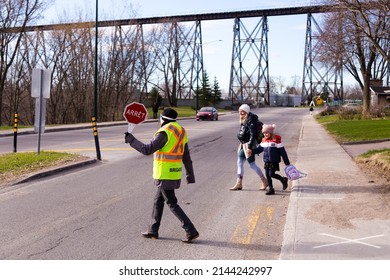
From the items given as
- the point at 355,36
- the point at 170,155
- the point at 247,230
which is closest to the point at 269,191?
the point at 247,230

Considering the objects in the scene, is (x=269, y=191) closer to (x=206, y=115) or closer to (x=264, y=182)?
(x=264, y=182)

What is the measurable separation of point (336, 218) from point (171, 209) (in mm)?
2537

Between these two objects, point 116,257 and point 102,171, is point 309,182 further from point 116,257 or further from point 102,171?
point 116,257

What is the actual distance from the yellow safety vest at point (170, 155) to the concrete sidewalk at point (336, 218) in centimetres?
160

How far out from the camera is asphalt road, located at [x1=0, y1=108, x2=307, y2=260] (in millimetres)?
6016

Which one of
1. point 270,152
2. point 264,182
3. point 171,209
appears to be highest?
point 270,152

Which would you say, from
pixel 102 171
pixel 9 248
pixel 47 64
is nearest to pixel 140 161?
pixel 102 171

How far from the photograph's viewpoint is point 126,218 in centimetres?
772

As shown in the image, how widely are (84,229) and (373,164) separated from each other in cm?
855

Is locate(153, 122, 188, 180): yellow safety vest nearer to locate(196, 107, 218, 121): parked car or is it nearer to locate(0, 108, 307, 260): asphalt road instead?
locate(0, 108, 307, 260): asphalt road

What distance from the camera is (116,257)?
569cm

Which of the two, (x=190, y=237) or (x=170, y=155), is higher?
(x=170, y=155)

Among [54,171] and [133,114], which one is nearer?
[133,114]

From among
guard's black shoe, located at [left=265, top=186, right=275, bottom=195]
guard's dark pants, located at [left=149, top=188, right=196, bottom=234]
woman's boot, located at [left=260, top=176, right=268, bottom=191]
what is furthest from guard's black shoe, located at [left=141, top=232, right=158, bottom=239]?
woman's boot, located at [left=260, top=176, right=268, bottom=191]
